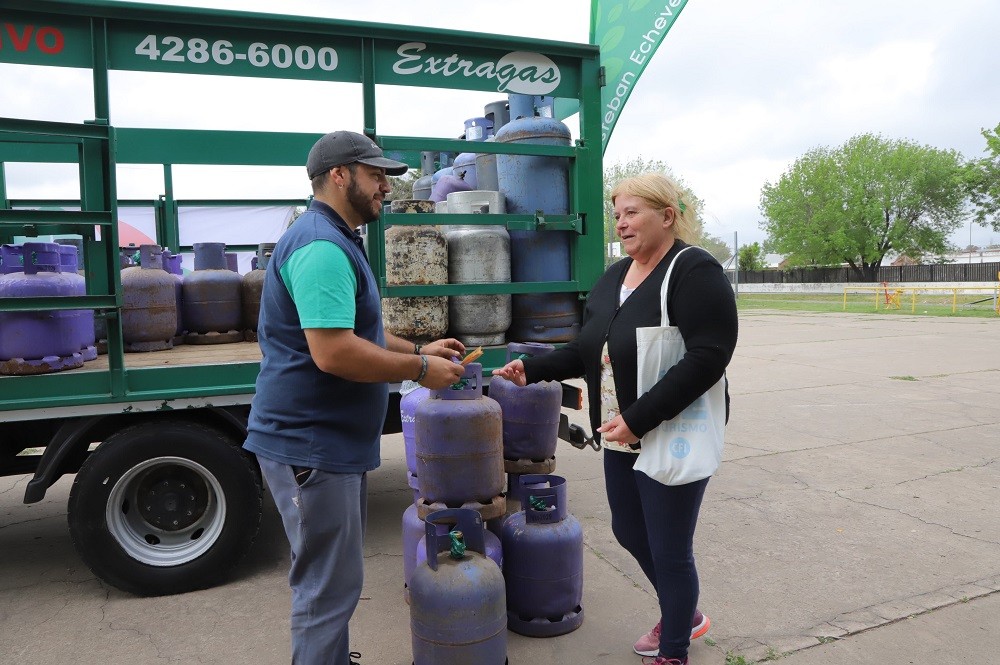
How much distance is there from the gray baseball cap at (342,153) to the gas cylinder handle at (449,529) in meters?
1.41

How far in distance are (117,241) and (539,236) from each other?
222 cm

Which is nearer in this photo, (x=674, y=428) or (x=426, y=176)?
(x=674, y=428)

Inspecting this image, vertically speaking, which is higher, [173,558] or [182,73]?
[182,73]

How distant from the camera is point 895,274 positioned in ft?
155

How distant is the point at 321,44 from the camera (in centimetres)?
366

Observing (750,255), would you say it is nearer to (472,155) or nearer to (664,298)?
(472,155)

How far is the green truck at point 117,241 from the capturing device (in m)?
3.34

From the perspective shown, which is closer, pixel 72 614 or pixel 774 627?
pixel 774 627

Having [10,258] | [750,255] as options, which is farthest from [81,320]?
[750,255]

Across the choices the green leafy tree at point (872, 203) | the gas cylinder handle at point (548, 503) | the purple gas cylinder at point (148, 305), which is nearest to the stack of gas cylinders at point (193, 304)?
the purple gas cylinder at point (148, 305)

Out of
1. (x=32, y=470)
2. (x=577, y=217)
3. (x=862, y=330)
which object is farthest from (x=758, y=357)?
(x=32, y=470)

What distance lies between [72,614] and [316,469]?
2.29 metres

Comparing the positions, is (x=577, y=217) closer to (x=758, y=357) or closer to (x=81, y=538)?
(x=81, y=538)

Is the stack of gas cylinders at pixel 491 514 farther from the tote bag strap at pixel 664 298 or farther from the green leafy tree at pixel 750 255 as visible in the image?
the green leafy tree at pixel 750 255
